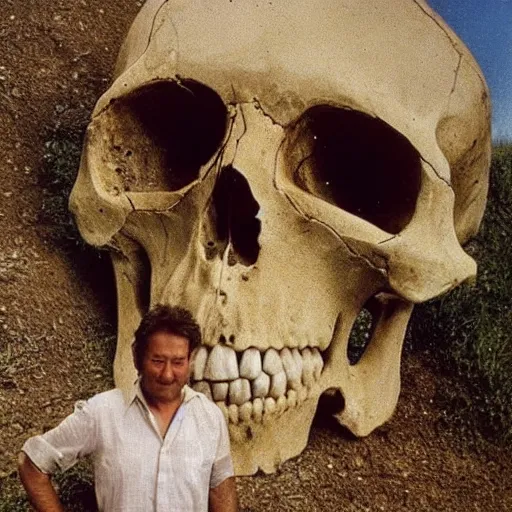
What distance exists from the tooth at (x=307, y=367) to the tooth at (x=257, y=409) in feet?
0.39

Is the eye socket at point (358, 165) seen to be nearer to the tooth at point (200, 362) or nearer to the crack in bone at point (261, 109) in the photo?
the crack in bone at point (261, 109)

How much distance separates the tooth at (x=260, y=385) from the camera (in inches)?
76.7

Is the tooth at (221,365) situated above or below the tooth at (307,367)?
above

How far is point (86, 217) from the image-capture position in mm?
2260

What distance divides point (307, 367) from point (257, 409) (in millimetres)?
143

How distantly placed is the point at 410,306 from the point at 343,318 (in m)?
0.21

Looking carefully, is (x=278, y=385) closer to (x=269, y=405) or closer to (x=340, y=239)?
(x=269, y=405)

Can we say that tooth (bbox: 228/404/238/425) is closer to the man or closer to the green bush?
the man

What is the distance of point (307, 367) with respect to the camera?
6.75ft

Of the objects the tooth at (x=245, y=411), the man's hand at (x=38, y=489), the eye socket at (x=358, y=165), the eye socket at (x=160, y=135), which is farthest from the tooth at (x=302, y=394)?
the man's hand at (x=38, y=489)

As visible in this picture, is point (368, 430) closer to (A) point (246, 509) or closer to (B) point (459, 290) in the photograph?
(A) point (246, 509)

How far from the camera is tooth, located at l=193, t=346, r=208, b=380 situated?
192 centimetres

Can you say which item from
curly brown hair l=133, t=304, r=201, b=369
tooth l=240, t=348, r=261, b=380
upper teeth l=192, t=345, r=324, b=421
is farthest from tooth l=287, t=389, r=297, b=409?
curly brown hair l=133, t=304, r=201, b=369

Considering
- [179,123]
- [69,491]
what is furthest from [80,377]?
[179,123]
